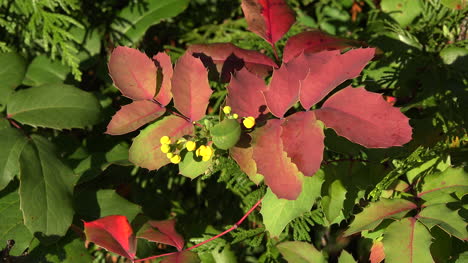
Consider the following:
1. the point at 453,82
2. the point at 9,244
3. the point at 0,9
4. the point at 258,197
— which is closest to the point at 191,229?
the point at 258,197

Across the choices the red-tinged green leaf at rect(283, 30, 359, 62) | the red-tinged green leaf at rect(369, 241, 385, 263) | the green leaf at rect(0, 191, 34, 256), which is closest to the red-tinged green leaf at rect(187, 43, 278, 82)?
the red-tinged green leaf at rect(283, 30, 359, 62)

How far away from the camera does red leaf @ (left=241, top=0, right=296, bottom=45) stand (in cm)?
124

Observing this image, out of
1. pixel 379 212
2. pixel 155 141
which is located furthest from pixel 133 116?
pixel 379 212

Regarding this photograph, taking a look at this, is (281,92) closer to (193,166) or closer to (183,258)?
(193,166)

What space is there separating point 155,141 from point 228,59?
30cm

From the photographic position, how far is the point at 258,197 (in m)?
1.44

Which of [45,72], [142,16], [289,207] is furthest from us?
[142,16]

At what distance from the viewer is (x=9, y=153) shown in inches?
51.8

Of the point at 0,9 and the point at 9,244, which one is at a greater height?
the point at 0,9

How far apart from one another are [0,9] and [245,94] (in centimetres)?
128

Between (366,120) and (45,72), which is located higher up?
(366,120)

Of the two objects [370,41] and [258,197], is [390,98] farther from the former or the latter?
[258,197]

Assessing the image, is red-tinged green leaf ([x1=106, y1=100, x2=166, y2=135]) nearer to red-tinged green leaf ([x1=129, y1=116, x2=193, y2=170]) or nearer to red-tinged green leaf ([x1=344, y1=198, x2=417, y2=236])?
red-tinged green leaf ([x1=129, y1=116, x2=193, y2=170])

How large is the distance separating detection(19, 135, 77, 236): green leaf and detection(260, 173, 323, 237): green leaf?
22.0 inches
